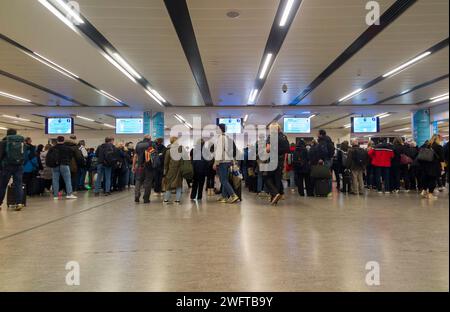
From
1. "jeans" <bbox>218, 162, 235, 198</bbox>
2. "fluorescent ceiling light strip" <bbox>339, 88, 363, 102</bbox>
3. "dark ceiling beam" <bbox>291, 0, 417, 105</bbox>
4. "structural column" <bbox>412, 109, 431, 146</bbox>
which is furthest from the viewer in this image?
"fluorescent ceiling light strip" <bbox>339, 88, 363, 102</bbox>

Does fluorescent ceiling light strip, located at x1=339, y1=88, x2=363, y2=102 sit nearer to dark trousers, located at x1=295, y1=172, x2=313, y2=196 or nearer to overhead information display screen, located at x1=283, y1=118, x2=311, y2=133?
overhead information display screen, located at x1=283, y1=118, x2=311, y2=133

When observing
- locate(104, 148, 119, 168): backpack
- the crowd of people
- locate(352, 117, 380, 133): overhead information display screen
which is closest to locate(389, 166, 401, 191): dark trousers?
the crowd of people

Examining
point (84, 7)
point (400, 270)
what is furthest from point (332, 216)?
point (84, 7)

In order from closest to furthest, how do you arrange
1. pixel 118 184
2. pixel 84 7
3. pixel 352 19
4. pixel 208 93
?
pixel 84 7, pixel 352 19, pixel 118 184, pixel 208 93

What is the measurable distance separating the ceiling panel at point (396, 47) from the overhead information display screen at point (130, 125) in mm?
8552

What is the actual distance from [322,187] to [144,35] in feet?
18.9

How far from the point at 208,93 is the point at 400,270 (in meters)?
10.1

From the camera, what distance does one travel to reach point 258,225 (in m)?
4.49

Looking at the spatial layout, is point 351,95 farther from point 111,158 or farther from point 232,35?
point 111,158

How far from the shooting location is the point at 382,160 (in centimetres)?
887

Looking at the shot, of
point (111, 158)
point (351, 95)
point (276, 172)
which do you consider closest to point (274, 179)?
point (276, 172)

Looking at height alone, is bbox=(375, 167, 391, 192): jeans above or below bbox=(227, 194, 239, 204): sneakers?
above

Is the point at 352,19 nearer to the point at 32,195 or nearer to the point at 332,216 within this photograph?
Result: the point at 332,216

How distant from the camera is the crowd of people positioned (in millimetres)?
6551
